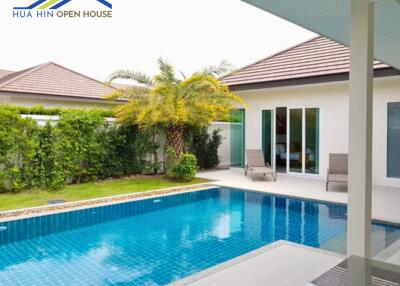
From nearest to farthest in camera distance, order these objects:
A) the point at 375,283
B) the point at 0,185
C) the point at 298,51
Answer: the point at 375,283, the point at 0,185, the point at 298,51

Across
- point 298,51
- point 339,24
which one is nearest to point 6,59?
point 298,51

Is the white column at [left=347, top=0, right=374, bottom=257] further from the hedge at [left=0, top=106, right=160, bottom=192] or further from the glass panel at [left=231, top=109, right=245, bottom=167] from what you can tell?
the glass panel at [left=231, top=109, right=245, bottom=167]

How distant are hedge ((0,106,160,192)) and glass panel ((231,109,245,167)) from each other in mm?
5174

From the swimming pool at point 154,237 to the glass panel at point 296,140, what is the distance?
4716 millimetres

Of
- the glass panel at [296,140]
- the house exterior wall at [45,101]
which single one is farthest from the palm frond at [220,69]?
the house exterior wall at [45,101]

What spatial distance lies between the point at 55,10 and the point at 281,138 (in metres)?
13.3

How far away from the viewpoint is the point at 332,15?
6.03 m

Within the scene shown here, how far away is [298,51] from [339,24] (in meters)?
12.3

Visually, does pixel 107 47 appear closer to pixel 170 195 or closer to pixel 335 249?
pixel 170 195

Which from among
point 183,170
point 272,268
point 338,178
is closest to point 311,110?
point 338,178

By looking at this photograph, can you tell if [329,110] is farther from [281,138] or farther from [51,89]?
[51,89]

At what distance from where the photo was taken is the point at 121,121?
14.1 meters

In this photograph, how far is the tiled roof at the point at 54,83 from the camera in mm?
16647

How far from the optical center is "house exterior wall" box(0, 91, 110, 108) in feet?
52.6
